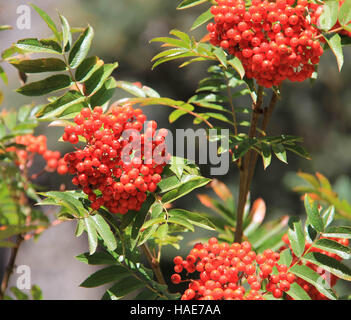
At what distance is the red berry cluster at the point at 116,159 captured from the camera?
81cm

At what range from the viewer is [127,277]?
0.95 m

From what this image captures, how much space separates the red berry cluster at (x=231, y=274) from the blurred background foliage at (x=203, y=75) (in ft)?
9.46

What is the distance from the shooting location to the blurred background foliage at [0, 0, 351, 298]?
12.5 feet

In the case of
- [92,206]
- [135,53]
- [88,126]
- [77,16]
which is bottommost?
[92,206]

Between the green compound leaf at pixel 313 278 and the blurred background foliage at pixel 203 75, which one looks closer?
the green compound leaf at pixel 313 278

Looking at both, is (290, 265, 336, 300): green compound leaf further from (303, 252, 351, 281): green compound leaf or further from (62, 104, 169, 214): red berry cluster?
(62, 104, 169, 214): red berry cluster

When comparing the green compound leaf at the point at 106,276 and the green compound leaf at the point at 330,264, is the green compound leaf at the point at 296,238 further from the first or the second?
the green compound leaf at the point at 106,276

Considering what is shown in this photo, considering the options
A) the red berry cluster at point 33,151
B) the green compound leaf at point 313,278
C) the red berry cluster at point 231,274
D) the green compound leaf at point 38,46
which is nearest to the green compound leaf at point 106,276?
the red berry cluster at point 231,274

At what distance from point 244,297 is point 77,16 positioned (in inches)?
141

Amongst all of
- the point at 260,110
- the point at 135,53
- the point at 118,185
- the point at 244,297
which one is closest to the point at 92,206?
the point at 118,185

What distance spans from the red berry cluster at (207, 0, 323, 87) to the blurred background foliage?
289cm

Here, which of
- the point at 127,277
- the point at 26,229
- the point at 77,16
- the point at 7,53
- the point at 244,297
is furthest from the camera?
the point at 77,16

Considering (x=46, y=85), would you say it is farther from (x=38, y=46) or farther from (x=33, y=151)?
(x=33, y=151)
